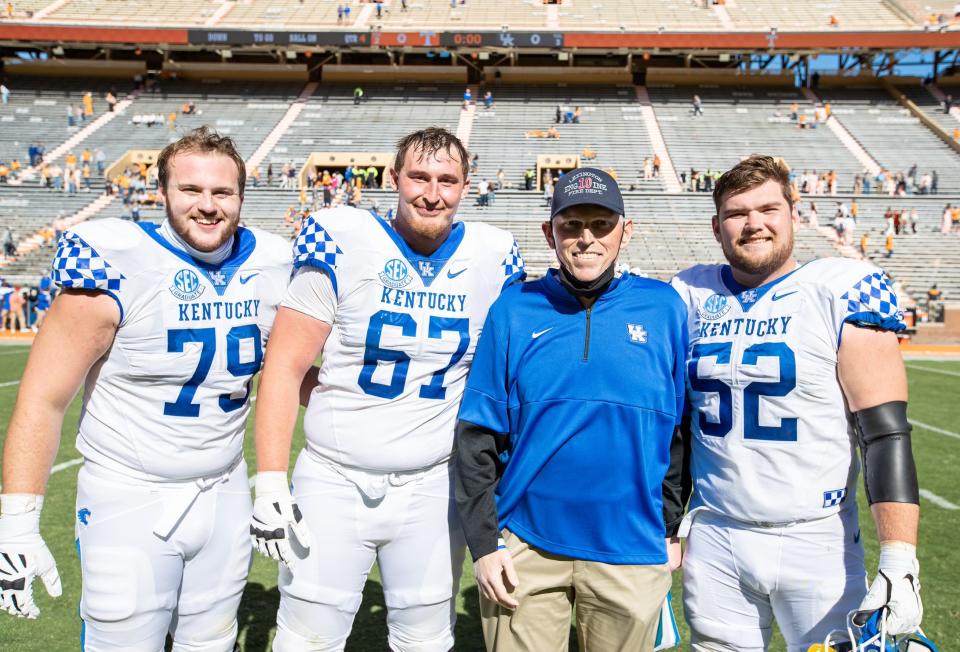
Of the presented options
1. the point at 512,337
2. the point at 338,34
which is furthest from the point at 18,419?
the point at 338,34

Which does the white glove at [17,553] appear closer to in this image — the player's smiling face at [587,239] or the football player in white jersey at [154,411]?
the football player in white jersey at [154,411]

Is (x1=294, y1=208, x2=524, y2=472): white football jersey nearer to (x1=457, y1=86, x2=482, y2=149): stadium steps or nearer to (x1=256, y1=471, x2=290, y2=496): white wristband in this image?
(x1=256, y1=471, x2=290, y2=496): white wristband

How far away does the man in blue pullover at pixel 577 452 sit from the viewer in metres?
2.07

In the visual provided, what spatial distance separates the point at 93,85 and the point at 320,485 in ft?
117

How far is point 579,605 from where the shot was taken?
6.94 ft

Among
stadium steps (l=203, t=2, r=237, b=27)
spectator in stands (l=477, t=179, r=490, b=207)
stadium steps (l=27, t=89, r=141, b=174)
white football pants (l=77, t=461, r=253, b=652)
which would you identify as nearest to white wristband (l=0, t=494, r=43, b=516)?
white football pants (l=77, t=461, r=253, b=652)

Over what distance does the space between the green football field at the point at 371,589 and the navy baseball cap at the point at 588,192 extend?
2250 mm

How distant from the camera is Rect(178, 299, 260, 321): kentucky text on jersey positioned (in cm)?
235

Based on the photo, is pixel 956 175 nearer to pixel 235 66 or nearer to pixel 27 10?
pixel 235 66

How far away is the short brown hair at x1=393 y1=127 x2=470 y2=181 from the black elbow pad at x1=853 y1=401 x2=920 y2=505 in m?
1.53

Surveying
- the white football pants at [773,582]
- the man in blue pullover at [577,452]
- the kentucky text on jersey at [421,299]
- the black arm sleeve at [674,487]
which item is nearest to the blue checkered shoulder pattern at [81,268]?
the kentucky text on jersey at [421,299]

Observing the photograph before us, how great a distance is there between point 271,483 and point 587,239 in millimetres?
1247

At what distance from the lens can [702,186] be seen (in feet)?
79.5

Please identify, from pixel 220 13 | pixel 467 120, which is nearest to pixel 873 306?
pixel 467 120
